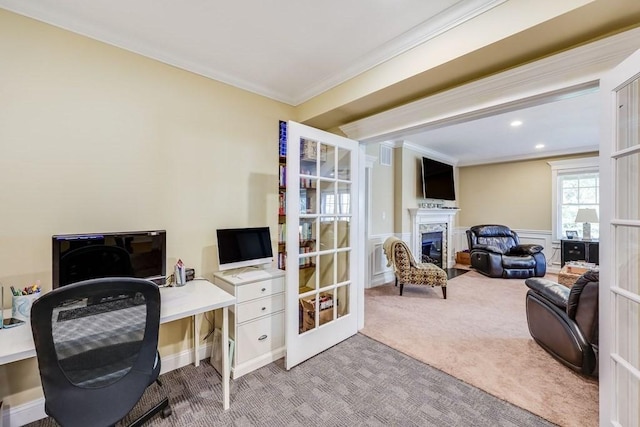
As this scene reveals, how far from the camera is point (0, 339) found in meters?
1.27

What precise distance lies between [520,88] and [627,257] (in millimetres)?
1137

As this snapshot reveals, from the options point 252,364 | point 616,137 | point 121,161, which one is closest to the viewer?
point 616,137

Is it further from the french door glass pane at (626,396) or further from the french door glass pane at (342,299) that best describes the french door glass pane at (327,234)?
the french door glass pane at (626,396)

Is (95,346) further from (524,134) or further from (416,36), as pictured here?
(524,134)

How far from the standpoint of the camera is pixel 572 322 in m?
2.08

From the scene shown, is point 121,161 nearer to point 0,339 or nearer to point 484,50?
point 0,339

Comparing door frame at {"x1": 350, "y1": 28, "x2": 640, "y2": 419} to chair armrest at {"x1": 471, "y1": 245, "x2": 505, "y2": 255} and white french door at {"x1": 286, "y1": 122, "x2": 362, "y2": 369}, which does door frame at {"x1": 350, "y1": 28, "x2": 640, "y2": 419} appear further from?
chair armrest at {"x1": 471, "y1": 245, "x2": 505, "y2": 255}

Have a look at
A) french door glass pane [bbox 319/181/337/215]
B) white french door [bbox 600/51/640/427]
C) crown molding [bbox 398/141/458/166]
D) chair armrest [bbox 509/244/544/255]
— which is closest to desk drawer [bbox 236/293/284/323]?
french door glass pane [bbox 319/181/337/215]

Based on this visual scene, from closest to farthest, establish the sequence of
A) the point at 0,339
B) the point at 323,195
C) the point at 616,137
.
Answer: the point at 0,339 < the point at 616,137 < the point at 323,195

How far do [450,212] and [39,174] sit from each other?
6560 millimetres

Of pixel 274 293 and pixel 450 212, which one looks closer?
pixel 274 293

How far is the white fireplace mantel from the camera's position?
17.2 feet

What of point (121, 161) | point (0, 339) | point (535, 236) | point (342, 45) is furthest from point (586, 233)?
point (0, 339)

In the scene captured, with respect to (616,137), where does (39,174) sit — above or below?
below
